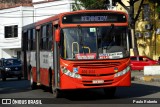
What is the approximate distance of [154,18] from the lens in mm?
47906

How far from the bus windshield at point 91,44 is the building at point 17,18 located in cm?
4698

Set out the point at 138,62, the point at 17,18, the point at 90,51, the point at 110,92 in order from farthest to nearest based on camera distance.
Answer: the point at 17,18
the point at 138,62
the point at 110,92
the point at 90,51

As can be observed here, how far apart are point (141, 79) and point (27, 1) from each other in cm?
5191

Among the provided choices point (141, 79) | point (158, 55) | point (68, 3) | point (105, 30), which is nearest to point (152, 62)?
point (158, 55)

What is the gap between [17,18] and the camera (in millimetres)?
69375

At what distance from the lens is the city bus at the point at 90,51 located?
16688mm

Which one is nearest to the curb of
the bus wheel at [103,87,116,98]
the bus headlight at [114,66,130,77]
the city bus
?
the bus wheel at [103,87,116,98]

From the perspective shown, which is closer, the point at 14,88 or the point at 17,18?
the point at 14,88

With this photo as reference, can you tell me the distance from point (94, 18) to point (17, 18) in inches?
2089

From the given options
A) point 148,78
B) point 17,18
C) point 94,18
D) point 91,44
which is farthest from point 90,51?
point 17,18

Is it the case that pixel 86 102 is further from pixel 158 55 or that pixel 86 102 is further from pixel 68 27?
pixel 158 55

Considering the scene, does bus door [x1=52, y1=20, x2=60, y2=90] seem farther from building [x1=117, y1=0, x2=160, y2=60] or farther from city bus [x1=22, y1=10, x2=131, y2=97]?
building [x1=117, y1=0, x2=160, y2=60]

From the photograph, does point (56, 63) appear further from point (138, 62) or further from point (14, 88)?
point (138, 62)

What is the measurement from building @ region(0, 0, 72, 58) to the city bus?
46643 millimetres
